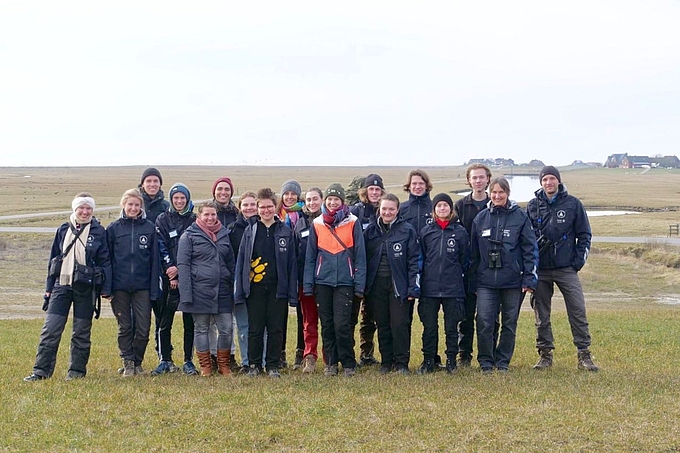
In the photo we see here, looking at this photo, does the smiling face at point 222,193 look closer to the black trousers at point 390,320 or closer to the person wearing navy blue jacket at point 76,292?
the person wearing navy blue jacket at point 76,292

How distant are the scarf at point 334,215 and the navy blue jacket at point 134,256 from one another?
6.58 ft

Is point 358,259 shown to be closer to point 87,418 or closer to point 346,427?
point 346,427

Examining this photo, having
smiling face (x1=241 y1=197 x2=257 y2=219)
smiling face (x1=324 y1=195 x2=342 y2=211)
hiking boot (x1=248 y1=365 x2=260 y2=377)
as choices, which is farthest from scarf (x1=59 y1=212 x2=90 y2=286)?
smiling face (x1=324 y1=195 x2=342 y2=211)

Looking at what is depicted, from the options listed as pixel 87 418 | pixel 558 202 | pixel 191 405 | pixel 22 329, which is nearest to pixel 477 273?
pixel 558 202

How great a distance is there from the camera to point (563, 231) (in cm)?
876

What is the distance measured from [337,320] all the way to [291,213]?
1597 mm

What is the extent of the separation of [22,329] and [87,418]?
860 cm

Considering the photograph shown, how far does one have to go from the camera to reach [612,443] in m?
5.96

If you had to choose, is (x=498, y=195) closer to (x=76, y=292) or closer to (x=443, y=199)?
(x=443, y=199)

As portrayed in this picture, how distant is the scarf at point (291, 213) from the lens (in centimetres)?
924

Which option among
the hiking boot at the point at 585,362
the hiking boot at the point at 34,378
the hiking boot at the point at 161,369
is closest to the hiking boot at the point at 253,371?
the hiking boot at the point at 161,369

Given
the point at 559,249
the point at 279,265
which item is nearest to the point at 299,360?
the point at 279,265

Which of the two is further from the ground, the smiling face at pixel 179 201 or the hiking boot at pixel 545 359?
the smiling face at pixel 179 201

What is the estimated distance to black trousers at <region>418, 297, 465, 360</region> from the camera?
8.55 metres
